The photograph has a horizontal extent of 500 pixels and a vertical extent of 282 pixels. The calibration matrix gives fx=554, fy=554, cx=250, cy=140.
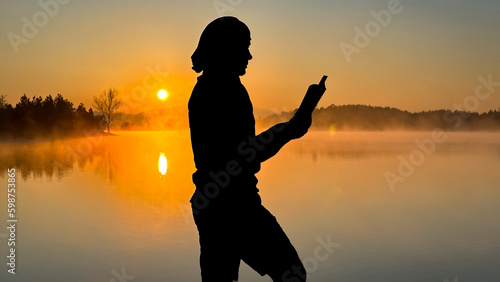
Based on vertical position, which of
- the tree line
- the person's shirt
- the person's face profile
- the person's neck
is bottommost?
the person's shirt

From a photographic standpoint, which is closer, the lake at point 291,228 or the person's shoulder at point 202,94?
the person's shoulder at point 202,94

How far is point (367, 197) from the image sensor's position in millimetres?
19781

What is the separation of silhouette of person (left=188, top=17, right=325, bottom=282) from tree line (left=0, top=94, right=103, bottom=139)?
6563 centimetres

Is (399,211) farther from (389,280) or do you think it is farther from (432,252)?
(389,280)

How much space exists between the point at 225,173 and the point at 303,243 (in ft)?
29.9

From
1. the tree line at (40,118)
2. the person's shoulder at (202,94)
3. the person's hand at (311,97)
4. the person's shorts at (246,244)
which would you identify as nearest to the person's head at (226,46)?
the person's shoulder at (202,94)

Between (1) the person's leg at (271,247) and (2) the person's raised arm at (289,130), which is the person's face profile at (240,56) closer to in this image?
(2) the person's raised arm at (289,130)

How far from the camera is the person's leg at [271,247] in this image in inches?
124

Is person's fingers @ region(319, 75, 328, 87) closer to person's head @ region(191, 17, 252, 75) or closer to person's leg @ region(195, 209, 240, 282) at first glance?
person's head @ region(191, 17, 252, 75)

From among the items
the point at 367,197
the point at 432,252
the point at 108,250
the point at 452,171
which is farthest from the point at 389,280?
the point at 452,171

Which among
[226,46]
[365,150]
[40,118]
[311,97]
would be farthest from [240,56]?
[40,118]

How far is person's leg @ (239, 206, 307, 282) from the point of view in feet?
10.4

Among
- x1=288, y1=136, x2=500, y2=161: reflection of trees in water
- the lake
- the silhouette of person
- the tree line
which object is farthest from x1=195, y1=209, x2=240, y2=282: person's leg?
the tree line

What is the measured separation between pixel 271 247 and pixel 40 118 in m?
70.1
